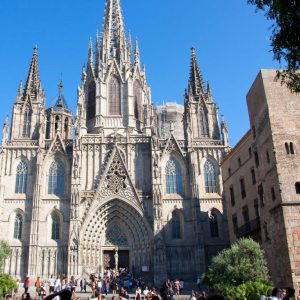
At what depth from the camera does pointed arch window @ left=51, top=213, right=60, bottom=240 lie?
126 feet

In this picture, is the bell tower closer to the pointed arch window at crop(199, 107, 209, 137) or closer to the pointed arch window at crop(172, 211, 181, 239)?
the pointed arch window at crop(199, 107, 209, 137)

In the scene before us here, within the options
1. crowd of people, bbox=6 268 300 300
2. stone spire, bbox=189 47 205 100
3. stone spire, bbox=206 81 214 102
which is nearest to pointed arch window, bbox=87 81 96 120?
stone spire, bbox=189 47 205 100

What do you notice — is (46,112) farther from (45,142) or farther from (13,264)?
(13,264)

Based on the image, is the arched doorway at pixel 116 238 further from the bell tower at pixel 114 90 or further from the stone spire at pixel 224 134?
the stone spire at pixel 224 134

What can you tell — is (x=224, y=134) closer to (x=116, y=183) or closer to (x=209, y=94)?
(x=209, y=94)

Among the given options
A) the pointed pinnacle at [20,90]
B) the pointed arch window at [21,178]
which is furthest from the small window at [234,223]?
the pointed pinnacle at [20,90]

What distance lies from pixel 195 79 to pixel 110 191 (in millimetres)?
17249

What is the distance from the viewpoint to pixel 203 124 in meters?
44.5

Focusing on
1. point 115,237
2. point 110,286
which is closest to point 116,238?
point 115,237

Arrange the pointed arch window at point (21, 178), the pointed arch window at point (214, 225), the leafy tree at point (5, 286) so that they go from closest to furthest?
the leafy tree at point (5, 286) < the pointed arch window at point (214, 225) < the pointed arch window at point (21, 178)

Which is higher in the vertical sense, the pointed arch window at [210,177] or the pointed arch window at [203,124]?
the pointed arch window at [203,124]

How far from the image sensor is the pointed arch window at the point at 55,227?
126 ft

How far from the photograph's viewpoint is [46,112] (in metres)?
47.4

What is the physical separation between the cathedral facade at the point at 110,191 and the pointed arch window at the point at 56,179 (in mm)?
100
